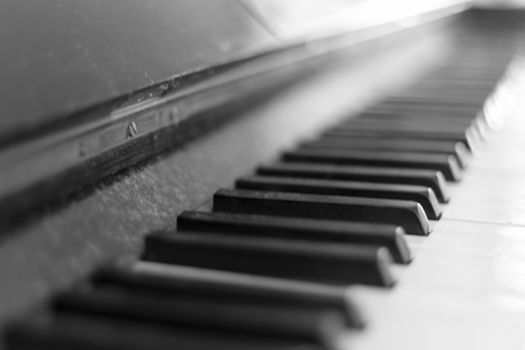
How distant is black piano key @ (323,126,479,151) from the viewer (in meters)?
1.44

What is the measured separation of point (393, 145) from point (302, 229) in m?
0.56

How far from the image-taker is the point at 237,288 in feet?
2.20

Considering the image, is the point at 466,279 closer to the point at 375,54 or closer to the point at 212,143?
the point at 212,143

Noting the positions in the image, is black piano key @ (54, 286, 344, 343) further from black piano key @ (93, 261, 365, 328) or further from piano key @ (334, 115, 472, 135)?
piano key @ (334, 115, 472, 135)

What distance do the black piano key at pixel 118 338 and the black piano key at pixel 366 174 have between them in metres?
0.59

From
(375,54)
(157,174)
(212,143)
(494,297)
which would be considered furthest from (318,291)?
(375,54)

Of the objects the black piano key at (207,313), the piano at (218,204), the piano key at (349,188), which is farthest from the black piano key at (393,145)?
the black piano key at (207,313)

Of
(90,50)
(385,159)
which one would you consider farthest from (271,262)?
(385,159)

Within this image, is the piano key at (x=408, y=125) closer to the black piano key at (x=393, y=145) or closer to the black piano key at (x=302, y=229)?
the black piano key at (x=393, y=145)

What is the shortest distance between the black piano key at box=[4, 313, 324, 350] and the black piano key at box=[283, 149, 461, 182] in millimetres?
694

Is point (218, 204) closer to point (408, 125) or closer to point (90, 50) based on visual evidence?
point (90, 50)

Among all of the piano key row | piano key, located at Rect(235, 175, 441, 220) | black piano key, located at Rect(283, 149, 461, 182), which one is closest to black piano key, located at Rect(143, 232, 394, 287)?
the piano key row

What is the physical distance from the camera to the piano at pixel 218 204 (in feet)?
2.04

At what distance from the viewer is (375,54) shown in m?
2.30
